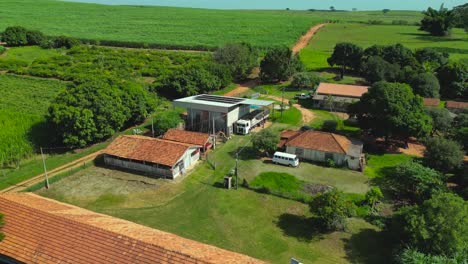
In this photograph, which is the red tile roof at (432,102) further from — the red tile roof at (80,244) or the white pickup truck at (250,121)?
the red tile roof at (80,244)

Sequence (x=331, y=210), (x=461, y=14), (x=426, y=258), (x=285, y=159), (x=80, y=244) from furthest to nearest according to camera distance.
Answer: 1. (x=461, y=14)
2. (x=285, y=159)
3. (x=331, y=210)
4. (x=426, y=258)
5. (x=80, y=244)

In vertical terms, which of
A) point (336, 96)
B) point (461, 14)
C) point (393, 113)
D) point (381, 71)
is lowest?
point (336, 96)

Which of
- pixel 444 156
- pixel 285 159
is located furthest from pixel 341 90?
pixel 444 156

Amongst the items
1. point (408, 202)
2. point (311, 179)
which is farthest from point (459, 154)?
point (311, 179)

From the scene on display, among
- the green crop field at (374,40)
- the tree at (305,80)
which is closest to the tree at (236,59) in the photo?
the tree at (305,80)

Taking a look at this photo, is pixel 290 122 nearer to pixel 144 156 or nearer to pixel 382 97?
pixel 382 97

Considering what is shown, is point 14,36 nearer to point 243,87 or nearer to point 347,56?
Result: point 243,87
